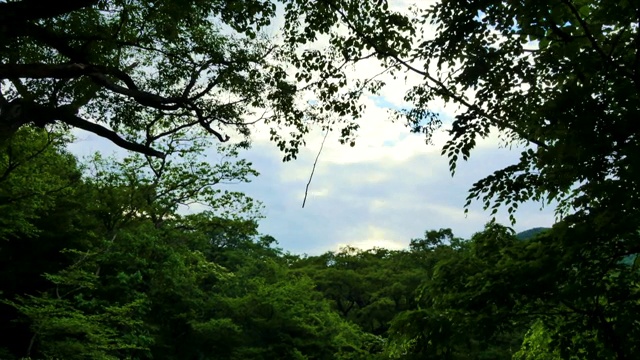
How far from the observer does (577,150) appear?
3154 mm

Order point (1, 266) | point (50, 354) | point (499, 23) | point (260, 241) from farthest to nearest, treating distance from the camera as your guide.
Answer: point (260, 241), point (1, 266), point (50, 354), point (499, 23)

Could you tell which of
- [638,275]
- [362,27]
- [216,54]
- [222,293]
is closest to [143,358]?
[222,293]

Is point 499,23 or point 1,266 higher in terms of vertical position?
point 1,266

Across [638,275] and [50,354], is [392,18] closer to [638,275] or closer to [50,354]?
[638,275]

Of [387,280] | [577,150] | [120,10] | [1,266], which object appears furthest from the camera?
[387,280]

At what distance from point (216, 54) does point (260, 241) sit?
26984 millimetres

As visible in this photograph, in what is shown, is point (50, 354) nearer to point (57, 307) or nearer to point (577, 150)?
point (57, 307)

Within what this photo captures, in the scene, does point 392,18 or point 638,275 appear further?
point 392,18

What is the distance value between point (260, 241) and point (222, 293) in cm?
1320

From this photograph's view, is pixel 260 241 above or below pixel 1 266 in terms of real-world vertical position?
above

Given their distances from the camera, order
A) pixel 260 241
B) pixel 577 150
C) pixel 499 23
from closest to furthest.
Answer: pixel 577 150 < pixel 499 23 < pixel 260 241

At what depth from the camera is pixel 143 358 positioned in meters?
18.5

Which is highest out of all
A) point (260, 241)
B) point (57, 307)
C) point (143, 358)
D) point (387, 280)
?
point (260, 241)

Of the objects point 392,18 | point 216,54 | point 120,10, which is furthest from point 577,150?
point 120,10
